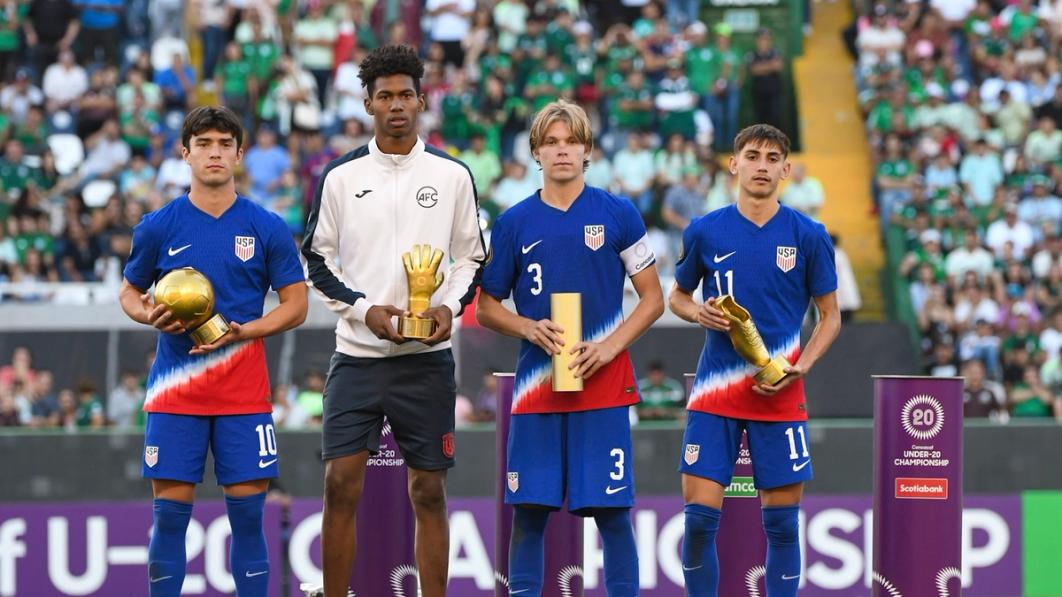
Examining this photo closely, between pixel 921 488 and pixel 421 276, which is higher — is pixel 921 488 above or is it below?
below

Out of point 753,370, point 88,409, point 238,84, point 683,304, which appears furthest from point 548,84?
point 753,370

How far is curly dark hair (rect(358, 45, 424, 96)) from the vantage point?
7.83 meters

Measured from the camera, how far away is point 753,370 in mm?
8164

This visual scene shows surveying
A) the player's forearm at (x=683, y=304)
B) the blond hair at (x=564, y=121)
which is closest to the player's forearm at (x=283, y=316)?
the blond hair at (x=564, y=121)

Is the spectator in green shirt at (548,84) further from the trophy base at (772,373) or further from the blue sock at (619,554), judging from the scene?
the blue sock at (619,554)

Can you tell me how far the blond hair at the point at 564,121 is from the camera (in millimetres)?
7871

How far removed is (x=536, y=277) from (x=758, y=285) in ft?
3.49

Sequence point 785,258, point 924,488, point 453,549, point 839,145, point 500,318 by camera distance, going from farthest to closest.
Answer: point 839,145
point 453,549
point 924,488
point 785,258
point 500,318

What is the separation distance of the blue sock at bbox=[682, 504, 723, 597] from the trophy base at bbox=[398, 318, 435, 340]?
1.53 meters

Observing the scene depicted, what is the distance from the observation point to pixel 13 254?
58.7ft

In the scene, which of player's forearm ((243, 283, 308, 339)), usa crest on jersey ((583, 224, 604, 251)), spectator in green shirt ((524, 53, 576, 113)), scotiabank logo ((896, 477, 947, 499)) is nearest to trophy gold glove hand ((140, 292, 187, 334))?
player's forearm ((243, 283, 308, 339))

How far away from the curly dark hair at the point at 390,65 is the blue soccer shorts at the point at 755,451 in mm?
2082

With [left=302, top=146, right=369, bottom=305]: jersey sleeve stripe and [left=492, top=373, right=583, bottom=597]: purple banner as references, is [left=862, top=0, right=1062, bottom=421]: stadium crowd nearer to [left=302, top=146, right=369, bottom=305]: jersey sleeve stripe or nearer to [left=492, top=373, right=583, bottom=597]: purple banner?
[left=492, top=373, right=583, bottom=597]: purple banner

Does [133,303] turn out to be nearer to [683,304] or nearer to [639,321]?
[639,321]
